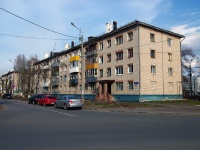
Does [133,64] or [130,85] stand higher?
[133,64]

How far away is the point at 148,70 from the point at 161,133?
94.5 feet

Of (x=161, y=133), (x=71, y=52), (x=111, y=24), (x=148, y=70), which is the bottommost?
(x=161, y=133)

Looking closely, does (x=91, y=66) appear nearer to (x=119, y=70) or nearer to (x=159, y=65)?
(x=119, y=70)

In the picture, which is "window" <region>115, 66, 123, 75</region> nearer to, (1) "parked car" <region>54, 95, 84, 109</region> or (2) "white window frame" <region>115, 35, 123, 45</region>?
(2) "white window frame" <region>115, 35, 123, 45</region>

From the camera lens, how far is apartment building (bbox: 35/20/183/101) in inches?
1465

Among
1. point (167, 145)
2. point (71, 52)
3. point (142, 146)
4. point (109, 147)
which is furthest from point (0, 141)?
point (71, 52)

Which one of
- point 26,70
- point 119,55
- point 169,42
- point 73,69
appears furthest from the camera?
point 26,70

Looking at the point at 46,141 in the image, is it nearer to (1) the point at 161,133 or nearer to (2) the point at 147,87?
(1) the point at 161,133

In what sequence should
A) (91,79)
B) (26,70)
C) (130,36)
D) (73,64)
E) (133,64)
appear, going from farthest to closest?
(26,70) → (73,64) → (91,79) → (130,36) → (133,64)

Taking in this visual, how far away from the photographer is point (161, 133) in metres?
9.59

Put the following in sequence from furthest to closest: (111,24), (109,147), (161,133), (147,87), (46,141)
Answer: (111,24), (147,87), (161,133), (46,141), (109,147)

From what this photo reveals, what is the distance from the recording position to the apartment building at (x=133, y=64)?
122ft

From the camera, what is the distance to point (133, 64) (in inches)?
1490

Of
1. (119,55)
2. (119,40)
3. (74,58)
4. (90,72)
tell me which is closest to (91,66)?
(90,72)
